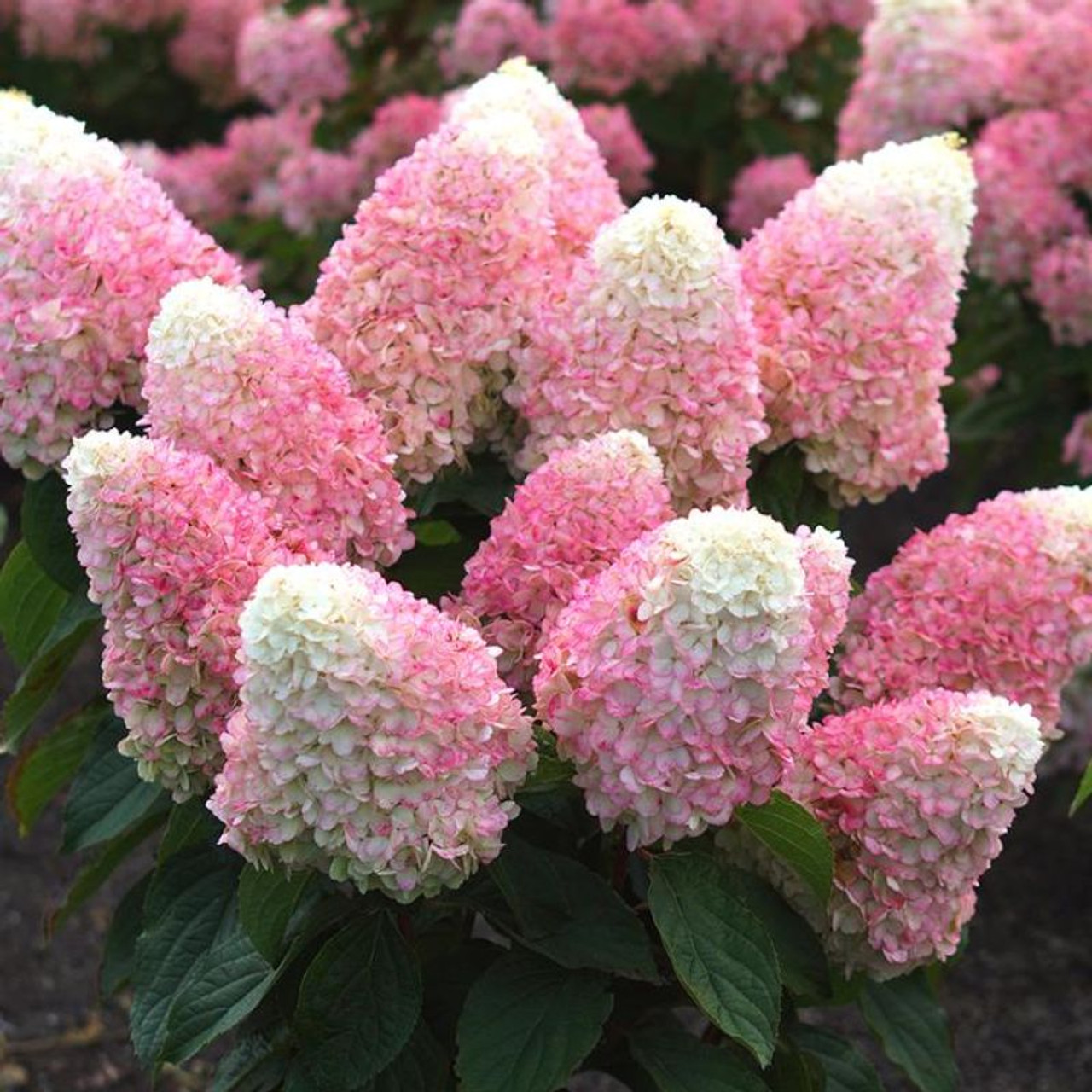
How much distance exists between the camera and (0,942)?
3357 millimetres

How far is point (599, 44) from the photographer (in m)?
3.96

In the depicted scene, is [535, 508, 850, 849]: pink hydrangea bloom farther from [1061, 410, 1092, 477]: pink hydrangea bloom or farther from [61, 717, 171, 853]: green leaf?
[1061, 410, 1092, 477]: pink hydrangea bloom

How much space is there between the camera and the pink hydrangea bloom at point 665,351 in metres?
1.51

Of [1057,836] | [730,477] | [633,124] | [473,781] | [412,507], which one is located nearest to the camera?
[473,781]

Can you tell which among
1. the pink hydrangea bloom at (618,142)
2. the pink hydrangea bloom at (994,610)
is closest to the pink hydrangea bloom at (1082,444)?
the pink hydrangea bloom at (618,142)

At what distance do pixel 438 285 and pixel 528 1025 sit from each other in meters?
0.57

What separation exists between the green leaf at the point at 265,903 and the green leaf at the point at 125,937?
541 mm

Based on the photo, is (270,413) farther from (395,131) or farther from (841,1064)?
(395,131)

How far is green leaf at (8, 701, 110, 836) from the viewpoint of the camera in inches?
74.6

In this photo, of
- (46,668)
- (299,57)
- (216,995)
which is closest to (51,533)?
(46,668)

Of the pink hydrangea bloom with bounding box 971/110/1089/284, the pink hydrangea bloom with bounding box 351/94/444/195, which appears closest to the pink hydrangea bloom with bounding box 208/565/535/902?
the pink hydrangea bloom with bounding box 971/110/1089/284

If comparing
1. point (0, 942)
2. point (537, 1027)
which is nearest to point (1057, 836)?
point (0, 942)

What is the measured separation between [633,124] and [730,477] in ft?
8.74

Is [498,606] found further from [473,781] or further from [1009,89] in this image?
[1009,89]
